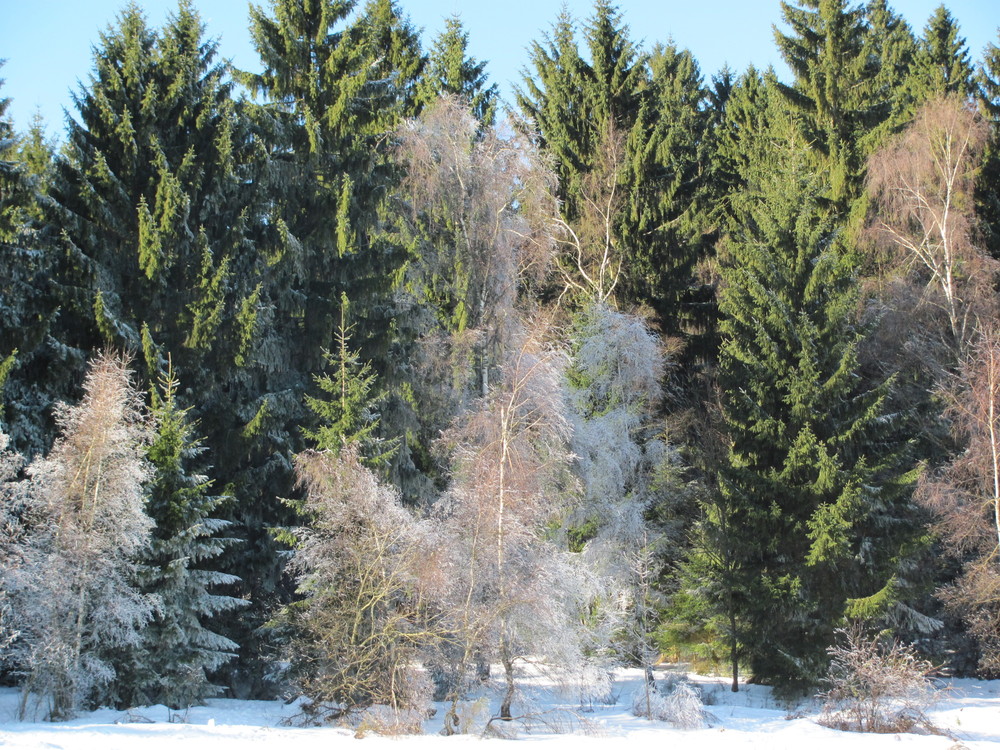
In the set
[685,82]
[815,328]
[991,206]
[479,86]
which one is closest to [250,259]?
[479,86]

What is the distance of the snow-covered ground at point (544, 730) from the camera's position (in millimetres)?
12914

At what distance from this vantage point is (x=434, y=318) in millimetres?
23828

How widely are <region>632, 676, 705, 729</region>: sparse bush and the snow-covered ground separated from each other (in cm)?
24

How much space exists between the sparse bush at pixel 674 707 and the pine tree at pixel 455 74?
698 inches

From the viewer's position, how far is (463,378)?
22875mm

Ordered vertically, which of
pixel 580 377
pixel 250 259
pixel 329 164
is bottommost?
pixel 580 377

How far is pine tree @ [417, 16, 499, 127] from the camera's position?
2847 cm

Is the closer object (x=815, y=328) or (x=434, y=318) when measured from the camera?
(x=815, y=328)

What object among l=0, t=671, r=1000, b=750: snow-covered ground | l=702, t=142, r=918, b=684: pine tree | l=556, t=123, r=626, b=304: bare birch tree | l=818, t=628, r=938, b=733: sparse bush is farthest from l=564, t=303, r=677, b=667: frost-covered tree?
l=818, t=628, r=938, b=733: sparse bush

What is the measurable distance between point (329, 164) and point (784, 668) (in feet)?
54.8

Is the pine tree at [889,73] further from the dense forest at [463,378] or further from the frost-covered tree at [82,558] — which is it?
the frost-covered tree at [82,558]

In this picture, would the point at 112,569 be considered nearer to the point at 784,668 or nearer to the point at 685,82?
the point at 784,668

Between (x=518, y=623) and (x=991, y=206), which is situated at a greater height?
(x=991, y=206)

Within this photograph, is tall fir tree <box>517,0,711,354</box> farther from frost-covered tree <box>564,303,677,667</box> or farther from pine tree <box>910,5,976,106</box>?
pine tree <box>910,5,976,106</box>
